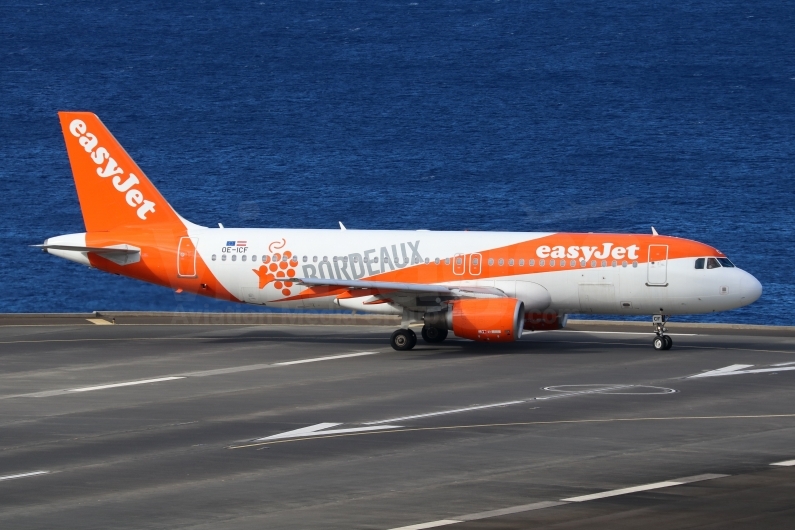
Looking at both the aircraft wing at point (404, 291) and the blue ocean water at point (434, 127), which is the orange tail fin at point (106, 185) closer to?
the aircraft wing at point (404, 291)

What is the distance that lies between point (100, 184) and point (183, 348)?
7.82 metres

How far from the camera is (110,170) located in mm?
48781

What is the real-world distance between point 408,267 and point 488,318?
15.8 feet

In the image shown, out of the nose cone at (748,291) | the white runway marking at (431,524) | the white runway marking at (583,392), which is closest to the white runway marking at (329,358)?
the white runway marking at (583,392)

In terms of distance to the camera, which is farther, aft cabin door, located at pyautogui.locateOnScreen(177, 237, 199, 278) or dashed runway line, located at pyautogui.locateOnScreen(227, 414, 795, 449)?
aft cabin door, located at pyautogui.locateOnScreen(177, 237, 199, 278)

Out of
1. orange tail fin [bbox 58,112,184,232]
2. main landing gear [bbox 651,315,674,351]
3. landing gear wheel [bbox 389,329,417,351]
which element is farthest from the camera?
orange tail fin [bbox 58,112,184,232]

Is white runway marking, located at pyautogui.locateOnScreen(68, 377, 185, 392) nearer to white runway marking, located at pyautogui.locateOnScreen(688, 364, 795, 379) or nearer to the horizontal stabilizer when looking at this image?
the horizontal stabilizer

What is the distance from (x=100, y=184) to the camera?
4872 centimetres

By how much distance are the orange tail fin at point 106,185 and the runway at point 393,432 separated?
480 centimetres

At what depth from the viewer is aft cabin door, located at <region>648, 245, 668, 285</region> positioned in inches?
1734

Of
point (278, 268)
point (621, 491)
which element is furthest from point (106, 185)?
point (621, 491)

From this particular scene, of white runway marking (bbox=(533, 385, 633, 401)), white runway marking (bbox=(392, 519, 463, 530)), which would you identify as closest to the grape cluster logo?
white runway marking (bbox=(533, 385, 633, 401))

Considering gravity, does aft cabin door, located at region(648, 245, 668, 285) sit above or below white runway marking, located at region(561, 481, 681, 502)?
above

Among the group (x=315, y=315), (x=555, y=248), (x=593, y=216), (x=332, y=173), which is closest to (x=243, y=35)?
(x=332, y=173)
